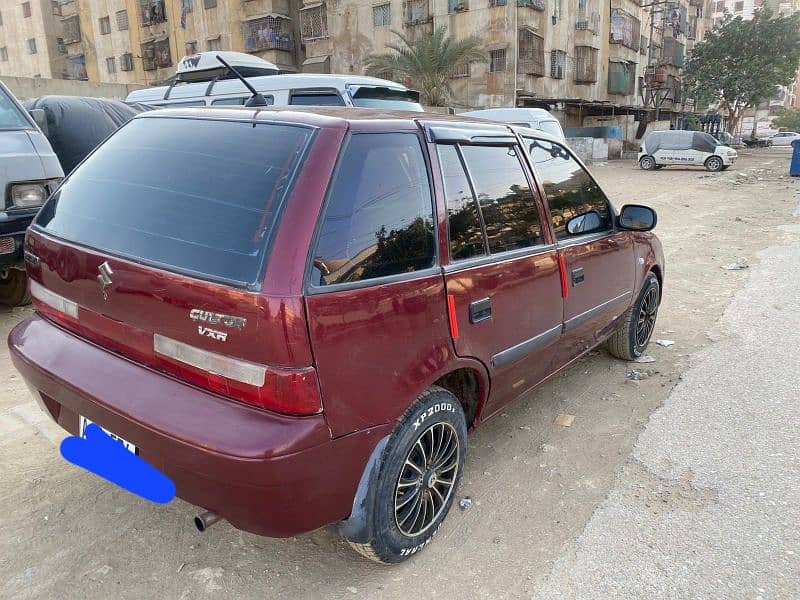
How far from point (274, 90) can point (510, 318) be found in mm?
7318

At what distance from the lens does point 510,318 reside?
2.59 metres

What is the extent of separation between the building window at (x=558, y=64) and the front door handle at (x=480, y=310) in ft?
106

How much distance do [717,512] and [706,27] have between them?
67145mm

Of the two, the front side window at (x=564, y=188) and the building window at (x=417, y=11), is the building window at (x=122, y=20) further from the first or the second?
the front side window at (x=564, y=188)

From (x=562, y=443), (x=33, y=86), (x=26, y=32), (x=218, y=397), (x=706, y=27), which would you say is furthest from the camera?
(x=706, y=27)

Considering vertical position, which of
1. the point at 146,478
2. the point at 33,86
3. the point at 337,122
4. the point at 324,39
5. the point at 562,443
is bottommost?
the point at 562,443

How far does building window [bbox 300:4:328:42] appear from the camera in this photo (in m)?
32.6

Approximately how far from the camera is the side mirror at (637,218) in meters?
3.49

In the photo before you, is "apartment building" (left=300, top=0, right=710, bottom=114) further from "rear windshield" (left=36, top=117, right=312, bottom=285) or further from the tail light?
the tail light

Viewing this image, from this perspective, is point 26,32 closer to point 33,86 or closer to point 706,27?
point 33,86

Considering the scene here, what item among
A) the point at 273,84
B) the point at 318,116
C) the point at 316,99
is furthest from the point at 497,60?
the point at 318,116

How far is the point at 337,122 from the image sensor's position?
6.63 ft

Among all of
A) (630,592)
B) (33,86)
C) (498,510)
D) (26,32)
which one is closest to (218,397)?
(498,510)

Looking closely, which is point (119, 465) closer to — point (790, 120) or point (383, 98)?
point (383, 98)
